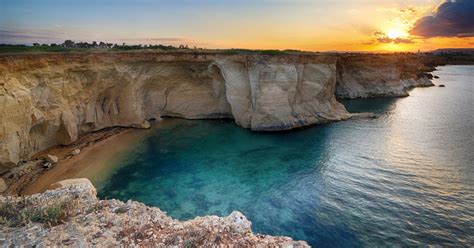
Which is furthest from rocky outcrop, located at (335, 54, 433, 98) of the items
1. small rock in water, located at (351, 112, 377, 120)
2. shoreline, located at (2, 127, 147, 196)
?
shoreline, located at (2, 127, 147, 196)

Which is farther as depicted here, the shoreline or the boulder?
the shoreline

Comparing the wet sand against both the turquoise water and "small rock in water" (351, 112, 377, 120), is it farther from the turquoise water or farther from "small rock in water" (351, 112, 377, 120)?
"small rock in water" (351, 112, 377, 120)

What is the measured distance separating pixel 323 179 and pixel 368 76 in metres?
40.7

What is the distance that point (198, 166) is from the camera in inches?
811

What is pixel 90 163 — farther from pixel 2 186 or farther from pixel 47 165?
pixel 2 186

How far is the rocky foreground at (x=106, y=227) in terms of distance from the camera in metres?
6.89

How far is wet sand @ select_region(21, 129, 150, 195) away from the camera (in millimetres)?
17734

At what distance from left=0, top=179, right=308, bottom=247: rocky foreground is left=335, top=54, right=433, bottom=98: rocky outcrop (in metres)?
47.1

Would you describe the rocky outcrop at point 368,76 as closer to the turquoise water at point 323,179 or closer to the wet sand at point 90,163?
the turquoise water at point 323,179

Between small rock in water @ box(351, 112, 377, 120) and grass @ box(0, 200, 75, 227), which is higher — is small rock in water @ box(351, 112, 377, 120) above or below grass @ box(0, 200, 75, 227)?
below

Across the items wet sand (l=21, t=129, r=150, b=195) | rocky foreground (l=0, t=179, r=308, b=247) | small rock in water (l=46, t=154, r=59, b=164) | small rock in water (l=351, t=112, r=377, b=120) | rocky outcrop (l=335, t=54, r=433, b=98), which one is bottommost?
wet sand (l=21, t=129, r=150, b=195)

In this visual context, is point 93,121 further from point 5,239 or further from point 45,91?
point 5,239

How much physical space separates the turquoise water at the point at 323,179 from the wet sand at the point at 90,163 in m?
1.10

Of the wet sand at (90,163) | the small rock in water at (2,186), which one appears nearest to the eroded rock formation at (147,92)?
the small rock in water at (2,186)
